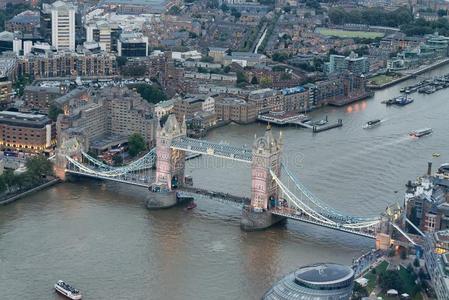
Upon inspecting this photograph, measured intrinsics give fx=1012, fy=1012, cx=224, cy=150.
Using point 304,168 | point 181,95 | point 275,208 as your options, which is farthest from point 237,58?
point 275,208

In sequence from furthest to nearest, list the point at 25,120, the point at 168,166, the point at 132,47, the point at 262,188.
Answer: the point at 132,47 < the point at 25,120 < the point at 168,166 < the point at 262,188

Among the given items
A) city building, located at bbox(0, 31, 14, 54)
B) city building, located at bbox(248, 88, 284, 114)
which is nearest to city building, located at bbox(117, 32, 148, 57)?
city building, located at bbox(0, 31, 14, 54)

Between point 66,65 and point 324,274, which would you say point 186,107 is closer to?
point 66,65

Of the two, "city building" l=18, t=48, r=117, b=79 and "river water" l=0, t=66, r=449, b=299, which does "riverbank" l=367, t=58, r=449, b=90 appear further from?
"river water" l=0, t=66, r=449, b=299

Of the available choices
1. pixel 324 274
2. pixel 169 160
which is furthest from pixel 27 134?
pixel 324 274

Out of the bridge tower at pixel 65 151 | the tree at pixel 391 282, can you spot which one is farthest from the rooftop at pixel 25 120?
the tree at pixel 391 282
